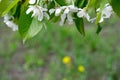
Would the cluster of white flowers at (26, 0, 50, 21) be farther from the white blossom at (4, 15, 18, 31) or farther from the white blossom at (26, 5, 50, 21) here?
the white blossom at (4, 15, 18, 31)

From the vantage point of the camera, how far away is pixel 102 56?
15.1ft

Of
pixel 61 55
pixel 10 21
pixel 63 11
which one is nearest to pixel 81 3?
pixel 63 11

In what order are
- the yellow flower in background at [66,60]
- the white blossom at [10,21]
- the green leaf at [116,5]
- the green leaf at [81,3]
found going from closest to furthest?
the green leaf at [116,5]
the green leaf at [81,3]
the white blossom at [10,21]
the yellow flower in background at [66,60]

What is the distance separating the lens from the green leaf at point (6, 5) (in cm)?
134

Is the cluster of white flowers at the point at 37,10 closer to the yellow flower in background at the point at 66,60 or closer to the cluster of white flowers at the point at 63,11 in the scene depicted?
the cluster of white flowers at the point at 63,11

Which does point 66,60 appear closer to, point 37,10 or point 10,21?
point 10,21

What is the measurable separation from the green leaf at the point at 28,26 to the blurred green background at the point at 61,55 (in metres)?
2.65

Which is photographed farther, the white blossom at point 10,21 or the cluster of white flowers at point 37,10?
the white blossom at point 10,21

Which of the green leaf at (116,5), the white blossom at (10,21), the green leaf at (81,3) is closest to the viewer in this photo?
the green leaf at (116,5)

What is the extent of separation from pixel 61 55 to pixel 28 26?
330cm

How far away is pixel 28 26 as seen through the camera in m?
1.41

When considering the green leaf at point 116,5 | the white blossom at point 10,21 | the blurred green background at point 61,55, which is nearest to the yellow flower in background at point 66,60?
the blurred green background at point 61,55

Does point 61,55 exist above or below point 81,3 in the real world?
below

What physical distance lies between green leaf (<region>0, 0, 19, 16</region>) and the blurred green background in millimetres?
2684
